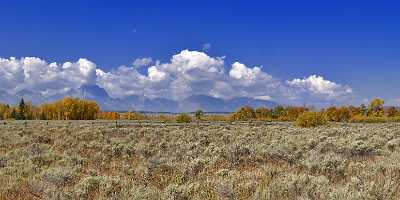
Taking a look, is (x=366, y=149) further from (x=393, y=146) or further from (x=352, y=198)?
(x=352, y=198)

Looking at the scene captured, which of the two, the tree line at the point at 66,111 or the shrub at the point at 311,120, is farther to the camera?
the tree line at the point at 66,111

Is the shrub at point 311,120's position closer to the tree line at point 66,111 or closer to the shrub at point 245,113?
the shrub at point 245,113

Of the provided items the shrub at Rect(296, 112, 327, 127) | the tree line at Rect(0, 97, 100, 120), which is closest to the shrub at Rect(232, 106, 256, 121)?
the tree line at Rect(0, 97, 100, 120)

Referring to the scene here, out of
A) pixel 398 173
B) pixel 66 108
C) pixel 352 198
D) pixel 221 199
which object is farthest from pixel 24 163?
pixel 66 108

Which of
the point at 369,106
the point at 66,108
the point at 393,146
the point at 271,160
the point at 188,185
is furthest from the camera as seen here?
the point at 369,106

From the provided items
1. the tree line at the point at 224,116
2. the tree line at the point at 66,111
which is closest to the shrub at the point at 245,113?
the tree line at the point at 224,116

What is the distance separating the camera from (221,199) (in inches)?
287

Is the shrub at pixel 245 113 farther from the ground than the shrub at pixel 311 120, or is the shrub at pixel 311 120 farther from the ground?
the shrub at pixel 245 113

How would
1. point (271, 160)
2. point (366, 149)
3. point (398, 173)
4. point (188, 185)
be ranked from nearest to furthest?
point (188, 185)
point (398, 173)
point (271, 160)
point (366, 149)

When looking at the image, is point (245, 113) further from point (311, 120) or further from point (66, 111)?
point (311, 120)

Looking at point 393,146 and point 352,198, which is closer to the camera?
point 352,198

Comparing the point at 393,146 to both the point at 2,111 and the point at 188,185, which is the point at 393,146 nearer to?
the point at 188,185

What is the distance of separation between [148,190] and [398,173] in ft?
20.1

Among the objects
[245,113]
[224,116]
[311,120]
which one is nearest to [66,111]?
[224,116]
